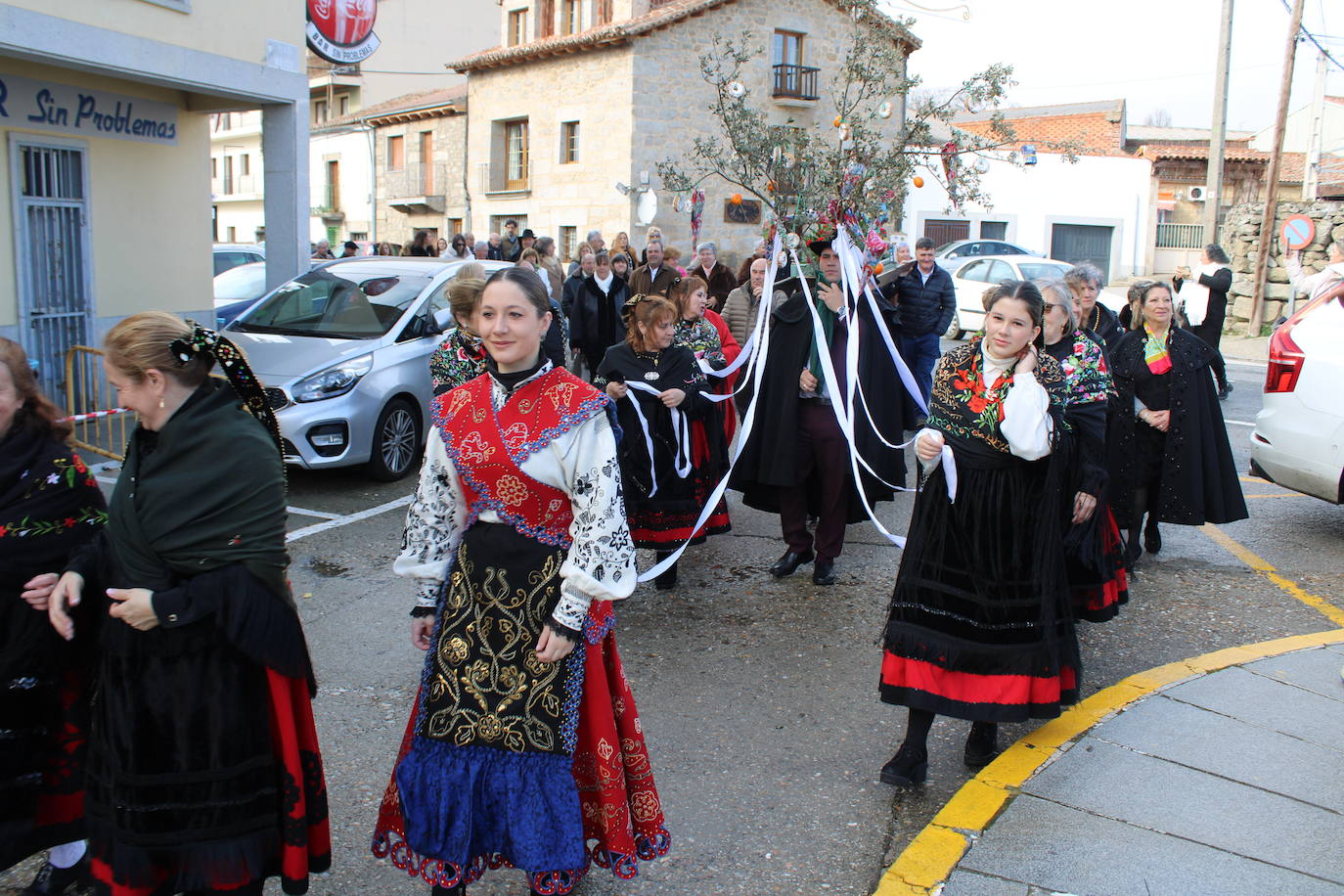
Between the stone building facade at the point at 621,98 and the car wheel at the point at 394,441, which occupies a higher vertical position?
the stone building facade at the point at 621,98

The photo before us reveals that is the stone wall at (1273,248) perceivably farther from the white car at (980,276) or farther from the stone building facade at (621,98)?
the stone building facade at (621,98)

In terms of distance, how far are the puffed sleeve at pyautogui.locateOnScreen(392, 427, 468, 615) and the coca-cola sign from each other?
12.2m

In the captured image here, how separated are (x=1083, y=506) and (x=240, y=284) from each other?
13172 millimetres

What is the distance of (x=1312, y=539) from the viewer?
7727mm

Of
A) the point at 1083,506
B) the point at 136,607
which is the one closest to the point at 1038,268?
the point at 1083,506

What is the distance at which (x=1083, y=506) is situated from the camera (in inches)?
167

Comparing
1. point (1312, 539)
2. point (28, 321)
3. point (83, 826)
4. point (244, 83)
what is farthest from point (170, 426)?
point (244, 83)

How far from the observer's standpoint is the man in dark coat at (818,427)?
20.6 feet

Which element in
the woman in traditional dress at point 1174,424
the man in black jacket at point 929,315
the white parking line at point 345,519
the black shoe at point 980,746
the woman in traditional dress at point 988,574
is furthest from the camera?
the man in black jacket at point 929,315

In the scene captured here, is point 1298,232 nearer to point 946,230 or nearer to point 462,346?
point 946,230

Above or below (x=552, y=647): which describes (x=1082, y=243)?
above

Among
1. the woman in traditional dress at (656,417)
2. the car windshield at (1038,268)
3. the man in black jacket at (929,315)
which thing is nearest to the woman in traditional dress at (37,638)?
the woman in traditional dress at (656,417)

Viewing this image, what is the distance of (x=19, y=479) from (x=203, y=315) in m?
10.0

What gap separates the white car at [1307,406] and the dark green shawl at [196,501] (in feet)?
21.9
